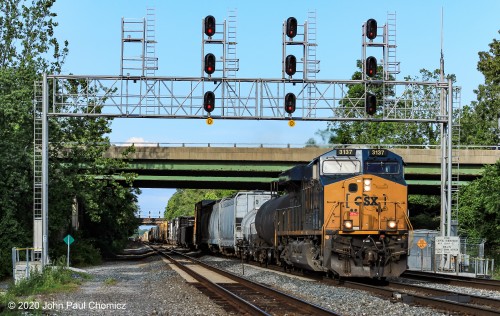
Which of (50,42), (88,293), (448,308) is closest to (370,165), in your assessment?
(448,308)

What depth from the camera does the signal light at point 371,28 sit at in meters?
28.9

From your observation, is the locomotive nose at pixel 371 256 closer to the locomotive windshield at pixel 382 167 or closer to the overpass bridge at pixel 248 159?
the locomotive windshield at pixel 382 167

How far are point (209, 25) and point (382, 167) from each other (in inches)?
396

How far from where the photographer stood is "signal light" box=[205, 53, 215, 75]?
95.6 ft

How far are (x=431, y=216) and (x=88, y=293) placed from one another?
55.9 meters

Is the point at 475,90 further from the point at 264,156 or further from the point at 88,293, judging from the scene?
the point at 88,293

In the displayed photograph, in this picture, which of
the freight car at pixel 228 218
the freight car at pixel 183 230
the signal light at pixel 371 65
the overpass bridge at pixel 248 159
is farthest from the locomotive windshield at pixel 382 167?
the freight car at pixel 183 230

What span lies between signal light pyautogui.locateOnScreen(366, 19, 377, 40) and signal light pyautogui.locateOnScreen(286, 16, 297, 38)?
276 cm

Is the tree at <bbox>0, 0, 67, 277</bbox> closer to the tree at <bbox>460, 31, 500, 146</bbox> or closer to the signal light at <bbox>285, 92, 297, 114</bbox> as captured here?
the signal light at <bbox>285, 92, 297, 114</bbox>

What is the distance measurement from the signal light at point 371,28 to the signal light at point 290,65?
2937mm

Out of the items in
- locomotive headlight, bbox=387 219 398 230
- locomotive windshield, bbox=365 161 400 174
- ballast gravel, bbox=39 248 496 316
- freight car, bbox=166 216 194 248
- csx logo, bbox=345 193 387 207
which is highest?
locomotive windshield, bbox=365 161 400 174


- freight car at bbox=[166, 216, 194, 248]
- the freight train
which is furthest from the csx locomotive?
freight car at bbox=[166, 216, 194, 248]

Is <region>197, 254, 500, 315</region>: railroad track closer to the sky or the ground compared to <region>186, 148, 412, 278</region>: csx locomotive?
closer to the ground

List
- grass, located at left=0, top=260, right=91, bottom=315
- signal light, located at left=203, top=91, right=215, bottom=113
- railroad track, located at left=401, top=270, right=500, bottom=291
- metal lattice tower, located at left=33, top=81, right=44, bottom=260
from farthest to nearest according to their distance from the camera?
1. metal lattice tower, located at left=33, top=81, right=44, bottom=260
2. signal light, located at left=203, top=91, right=215, bottom=113
3. railroad track, located at left=401, top=270, right=500, bottom=291
4. grass, located at left=0, top=260, right=91, bottom=315
